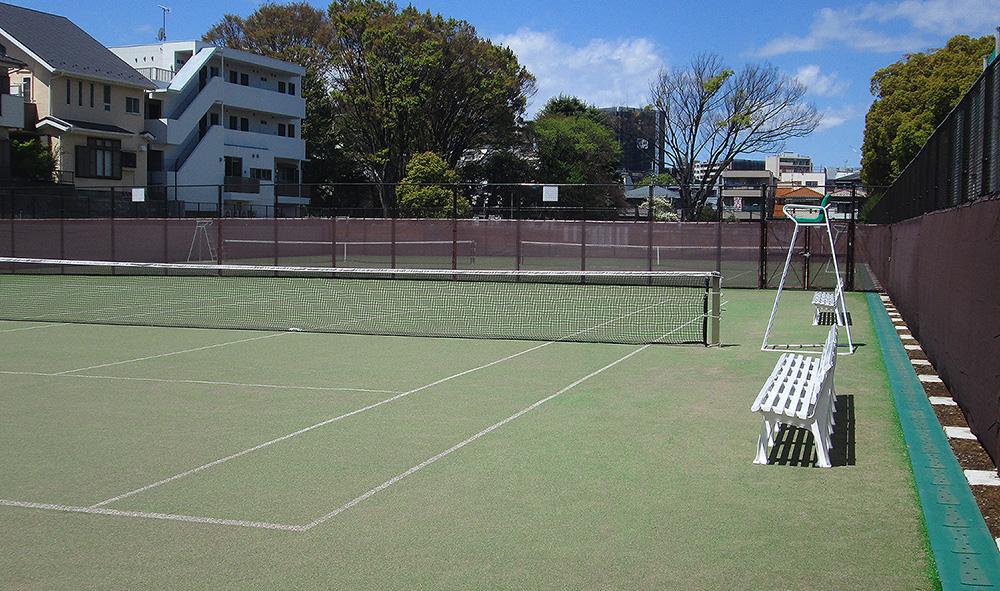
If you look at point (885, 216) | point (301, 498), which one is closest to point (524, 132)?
point (885, 216)

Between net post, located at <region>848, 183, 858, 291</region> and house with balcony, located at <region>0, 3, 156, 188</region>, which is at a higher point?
house with balcony, located at <region>0, 3, 156, 188</region>

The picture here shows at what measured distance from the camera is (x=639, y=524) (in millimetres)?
5066

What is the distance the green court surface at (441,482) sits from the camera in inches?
175

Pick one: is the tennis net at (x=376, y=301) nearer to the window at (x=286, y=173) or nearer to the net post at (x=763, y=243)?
the net post at (x=763, y=243)

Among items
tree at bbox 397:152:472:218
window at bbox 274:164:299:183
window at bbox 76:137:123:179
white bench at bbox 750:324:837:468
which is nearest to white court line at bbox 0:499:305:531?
white bench at bbox 750:324:837:468

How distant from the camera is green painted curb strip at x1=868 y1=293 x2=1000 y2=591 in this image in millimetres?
4305

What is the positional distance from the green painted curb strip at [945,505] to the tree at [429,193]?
23.6 metres

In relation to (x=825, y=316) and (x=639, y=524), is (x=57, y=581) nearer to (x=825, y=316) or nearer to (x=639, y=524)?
(x=639, y=524)

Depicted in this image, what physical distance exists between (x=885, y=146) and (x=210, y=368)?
41443 mm

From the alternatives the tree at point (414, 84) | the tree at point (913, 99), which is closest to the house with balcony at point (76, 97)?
the tree at point (414, 84)

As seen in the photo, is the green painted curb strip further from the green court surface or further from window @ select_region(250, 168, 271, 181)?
window @ select_region(250, 168, 271, 181)

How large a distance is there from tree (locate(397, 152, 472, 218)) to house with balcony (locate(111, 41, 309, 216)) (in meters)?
6.76

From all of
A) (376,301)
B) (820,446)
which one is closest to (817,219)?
(820,446)

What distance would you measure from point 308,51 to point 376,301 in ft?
159
